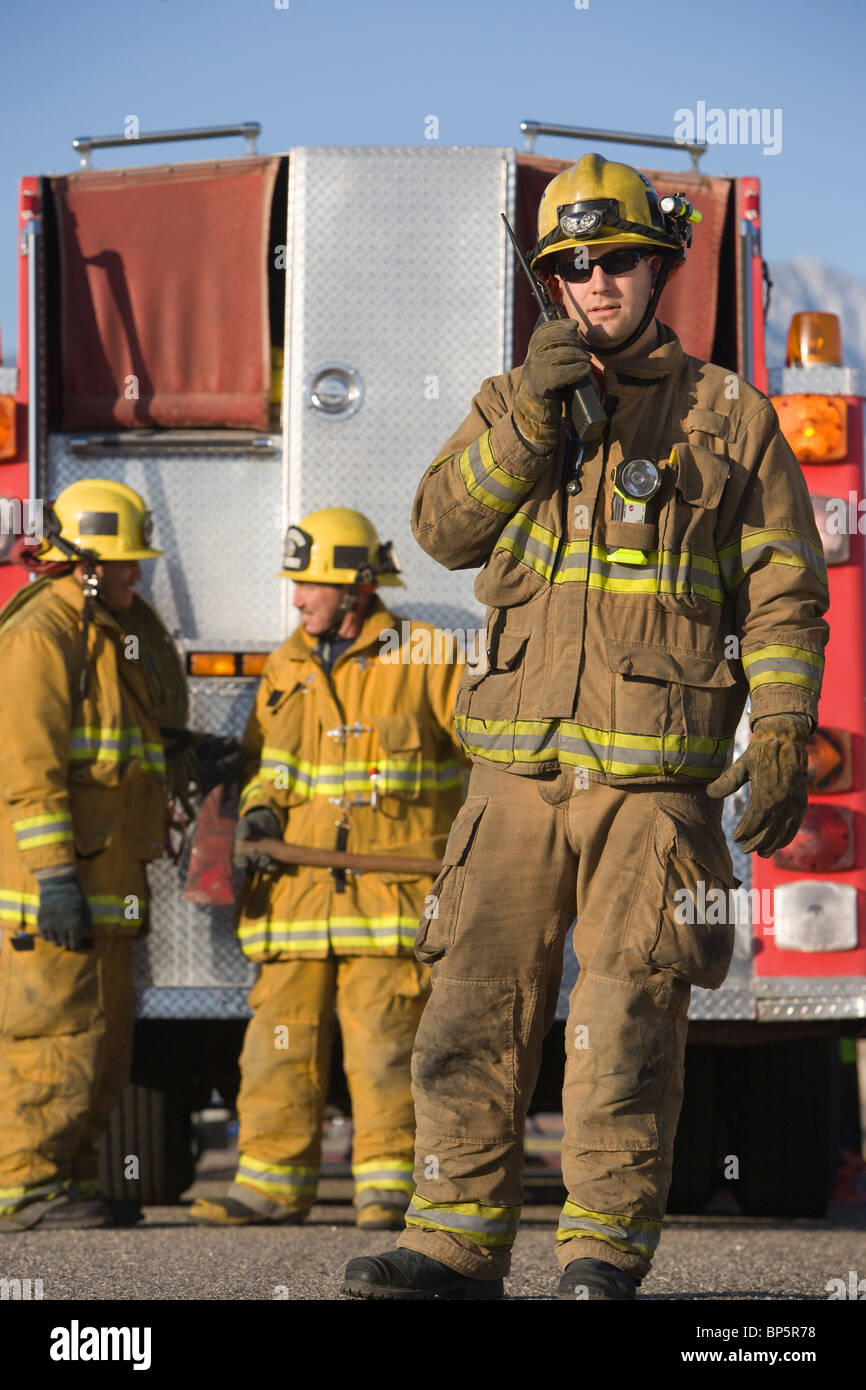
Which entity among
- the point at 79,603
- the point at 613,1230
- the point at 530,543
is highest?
the point at 530,543

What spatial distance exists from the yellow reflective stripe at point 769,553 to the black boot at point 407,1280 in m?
1.37

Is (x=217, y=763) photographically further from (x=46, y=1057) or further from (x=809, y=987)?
(x=809, y=987)

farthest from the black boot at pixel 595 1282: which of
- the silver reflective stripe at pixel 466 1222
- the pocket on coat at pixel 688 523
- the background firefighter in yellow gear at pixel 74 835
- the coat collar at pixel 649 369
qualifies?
the background firefighter in yellow gear at pixel 74 835

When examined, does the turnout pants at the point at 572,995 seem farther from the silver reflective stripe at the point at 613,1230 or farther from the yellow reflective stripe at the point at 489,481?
the yellow reflective stripe at the point at 489,481

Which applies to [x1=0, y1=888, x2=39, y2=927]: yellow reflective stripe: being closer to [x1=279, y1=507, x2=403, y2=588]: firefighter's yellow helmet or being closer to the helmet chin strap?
[x1=279, y1=507, x2=403, y2=588]: firefighter's yellow helmet

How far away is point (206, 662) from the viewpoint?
5859mm

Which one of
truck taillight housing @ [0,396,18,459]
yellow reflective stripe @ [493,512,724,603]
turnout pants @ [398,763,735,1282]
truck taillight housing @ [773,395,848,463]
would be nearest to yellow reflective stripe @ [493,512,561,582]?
yellow reflective stripe @ [493,512,724,603]

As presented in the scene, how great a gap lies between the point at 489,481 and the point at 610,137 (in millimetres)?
2900

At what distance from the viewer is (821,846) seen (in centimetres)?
547

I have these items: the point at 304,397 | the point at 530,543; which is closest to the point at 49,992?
the point at 304,397

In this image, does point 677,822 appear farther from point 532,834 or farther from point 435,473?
point 435,473

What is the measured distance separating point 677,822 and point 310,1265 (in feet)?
5.32

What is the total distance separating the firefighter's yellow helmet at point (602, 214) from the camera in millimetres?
3594
